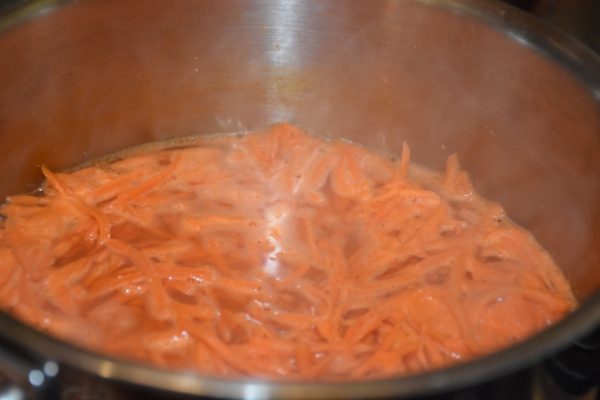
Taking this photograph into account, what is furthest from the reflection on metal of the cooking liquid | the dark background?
the dark background

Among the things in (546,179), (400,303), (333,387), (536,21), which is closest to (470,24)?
(536,21)

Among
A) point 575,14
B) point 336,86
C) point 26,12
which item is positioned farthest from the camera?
point 575,14

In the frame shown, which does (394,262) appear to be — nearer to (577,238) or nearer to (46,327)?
(577,238)

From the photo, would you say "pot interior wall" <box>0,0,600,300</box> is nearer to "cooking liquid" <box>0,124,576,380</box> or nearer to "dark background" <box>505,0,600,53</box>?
"cooking liquid" <box>0,124,576,380</box>

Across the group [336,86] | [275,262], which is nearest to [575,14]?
[336,86]

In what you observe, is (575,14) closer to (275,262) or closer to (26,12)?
(275,262)

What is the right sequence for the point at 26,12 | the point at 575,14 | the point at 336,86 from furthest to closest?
the point at 575,14
the point at 336,86
the point at 26,12

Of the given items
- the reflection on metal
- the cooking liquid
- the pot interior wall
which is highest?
the reflection on metal

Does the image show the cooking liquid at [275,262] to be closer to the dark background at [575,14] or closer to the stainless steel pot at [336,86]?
the stainless steel pot at [336,86]
